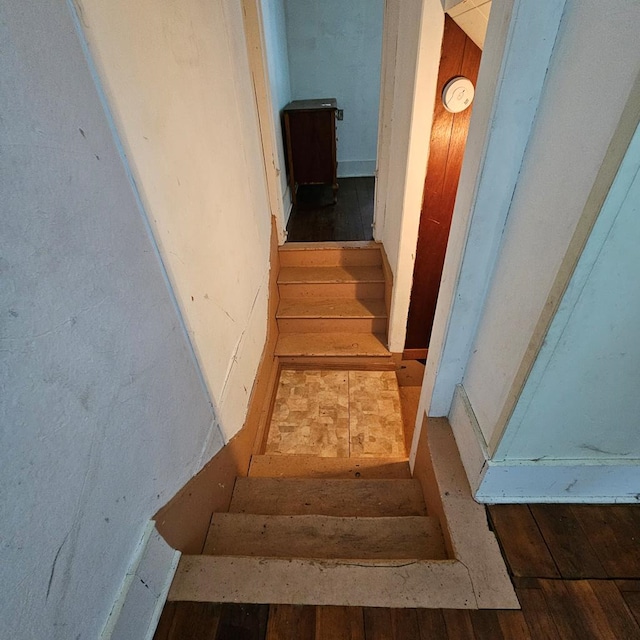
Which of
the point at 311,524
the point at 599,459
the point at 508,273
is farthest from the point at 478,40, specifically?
the point at 311,524

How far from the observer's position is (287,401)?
234 centimetres

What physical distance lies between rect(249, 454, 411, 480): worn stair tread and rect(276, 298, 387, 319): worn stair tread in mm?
1096

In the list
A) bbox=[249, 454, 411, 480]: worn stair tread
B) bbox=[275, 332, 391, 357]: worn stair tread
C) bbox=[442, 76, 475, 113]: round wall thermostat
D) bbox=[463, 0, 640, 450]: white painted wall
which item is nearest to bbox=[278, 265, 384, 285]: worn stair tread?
bbox=[275, 332, 391, 357]: worn stair tread

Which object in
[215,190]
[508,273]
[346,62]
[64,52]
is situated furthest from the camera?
[346,62]

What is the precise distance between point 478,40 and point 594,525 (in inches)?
72.1

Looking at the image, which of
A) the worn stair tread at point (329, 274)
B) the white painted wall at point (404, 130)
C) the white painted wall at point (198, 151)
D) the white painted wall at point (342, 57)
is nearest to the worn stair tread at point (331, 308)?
the worn stair tread at point (329, 274)

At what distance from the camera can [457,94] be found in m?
1.59

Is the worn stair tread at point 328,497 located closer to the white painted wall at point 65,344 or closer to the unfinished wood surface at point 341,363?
the white painted wall at point 65,344

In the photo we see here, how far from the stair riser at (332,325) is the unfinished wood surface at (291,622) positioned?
1858 mm

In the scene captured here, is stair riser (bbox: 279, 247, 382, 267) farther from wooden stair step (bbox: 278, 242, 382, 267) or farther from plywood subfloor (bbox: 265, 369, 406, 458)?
plywood subfloor (bbox: 265, 369, 406, 458)

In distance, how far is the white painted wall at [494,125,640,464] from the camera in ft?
1.93

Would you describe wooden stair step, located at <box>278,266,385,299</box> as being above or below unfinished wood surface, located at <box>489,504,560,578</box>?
below

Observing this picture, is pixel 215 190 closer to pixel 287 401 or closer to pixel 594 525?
pixel 287 401

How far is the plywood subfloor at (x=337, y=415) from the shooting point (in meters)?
2.06
